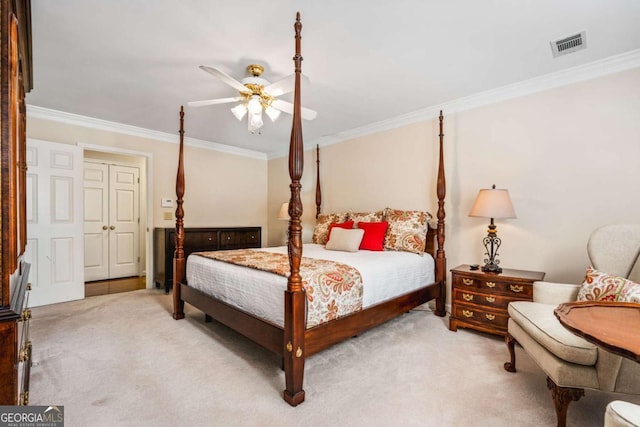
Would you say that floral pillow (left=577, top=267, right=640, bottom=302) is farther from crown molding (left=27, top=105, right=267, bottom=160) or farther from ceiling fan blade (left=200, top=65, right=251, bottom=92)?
crown molding (left=27, top=105, right=267, bottom=160)

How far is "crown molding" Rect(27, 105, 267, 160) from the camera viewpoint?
3.69 m

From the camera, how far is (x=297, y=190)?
5.81ft

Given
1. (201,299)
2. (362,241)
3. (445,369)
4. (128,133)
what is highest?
(128,133)

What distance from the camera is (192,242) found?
4480 millimetres

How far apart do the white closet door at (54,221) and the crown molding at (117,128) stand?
0.40m

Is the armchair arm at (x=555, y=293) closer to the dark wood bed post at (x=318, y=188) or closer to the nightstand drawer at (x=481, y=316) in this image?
the nightstand drawer at (x=481, y=316)

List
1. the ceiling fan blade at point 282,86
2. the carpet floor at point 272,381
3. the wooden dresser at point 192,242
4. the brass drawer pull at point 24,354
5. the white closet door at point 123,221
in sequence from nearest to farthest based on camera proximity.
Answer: the brass drawer pull at point 24,354, the carpet floor at point 272,381, the ceiling fan blade at point 282,86, the wooden dresser at point 192,242, the white closet door at point 123,221

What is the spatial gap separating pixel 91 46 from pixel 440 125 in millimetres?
3331

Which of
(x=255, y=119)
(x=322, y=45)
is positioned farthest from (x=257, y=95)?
(x=322, y=45)

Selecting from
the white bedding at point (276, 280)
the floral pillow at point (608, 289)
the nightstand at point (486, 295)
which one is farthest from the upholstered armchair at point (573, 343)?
the white bedding at point (276, 280)

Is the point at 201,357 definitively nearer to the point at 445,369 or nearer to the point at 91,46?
the point at 445,369

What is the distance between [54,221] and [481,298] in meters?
4.94

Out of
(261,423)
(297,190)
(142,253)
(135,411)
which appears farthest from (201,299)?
(142,253)

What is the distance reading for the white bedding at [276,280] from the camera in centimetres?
206
